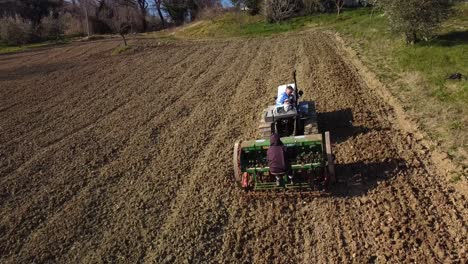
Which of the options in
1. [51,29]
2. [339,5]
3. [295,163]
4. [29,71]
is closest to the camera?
[295,163]

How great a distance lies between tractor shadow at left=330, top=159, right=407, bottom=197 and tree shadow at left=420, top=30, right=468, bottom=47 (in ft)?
36.0

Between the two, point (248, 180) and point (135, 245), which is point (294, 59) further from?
point (135, 245)

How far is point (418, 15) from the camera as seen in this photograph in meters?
17.4

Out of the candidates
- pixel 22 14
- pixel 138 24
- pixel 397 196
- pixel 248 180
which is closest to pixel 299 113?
pixel 248 180

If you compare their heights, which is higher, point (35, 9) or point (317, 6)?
point (35, 9)

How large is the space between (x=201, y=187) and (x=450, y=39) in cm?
1478

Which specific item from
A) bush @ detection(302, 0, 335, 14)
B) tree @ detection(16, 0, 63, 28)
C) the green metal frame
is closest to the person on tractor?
the green metal frame

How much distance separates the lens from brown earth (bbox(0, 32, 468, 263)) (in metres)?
7.20

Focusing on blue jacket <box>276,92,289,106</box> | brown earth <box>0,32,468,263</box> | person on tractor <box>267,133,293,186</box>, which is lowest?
brown earth <box>0,32,468,263</box>

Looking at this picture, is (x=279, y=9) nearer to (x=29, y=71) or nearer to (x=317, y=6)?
(x=317, y=6)

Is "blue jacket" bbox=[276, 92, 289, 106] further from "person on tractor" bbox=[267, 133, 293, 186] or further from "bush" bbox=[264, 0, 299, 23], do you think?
"bush" bbox=[264, 0, 299, 23]

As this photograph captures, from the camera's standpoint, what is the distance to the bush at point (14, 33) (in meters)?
45.3

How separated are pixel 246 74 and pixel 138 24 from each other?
135ft

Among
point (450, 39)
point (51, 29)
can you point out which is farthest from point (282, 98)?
point (51, 29)
